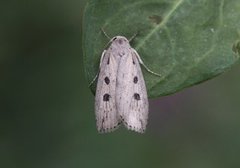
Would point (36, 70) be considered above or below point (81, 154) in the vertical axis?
above

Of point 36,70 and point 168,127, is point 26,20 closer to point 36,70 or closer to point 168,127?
point 36,70

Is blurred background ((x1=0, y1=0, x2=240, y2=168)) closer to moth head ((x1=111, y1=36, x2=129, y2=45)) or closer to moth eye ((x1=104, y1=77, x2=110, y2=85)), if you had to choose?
moth eye ((x1=104, y1=77, x2=110, y2=85))

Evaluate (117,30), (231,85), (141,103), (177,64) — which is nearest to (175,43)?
(177,64)

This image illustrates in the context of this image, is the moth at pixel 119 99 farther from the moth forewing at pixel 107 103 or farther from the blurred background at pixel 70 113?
the blurred background at pixel 70 113

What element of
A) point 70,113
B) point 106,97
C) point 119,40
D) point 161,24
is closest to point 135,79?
A: point 106,97

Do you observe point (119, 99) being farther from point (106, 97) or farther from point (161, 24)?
point (161, 24)

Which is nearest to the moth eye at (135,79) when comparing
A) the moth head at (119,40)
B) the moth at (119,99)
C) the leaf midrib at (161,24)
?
the moth at (119,99)
